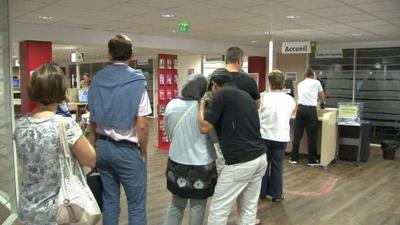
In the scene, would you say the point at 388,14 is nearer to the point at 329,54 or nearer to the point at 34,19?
the point at 329,54

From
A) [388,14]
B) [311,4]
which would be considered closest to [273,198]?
[311,4]

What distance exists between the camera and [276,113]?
389cm

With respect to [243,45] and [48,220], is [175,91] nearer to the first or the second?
[243,45]

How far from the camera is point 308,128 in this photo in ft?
20.7

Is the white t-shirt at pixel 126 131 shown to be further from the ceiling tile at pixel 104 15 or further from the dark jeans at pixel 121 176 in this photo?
the ceiling tile at pixel 104 15

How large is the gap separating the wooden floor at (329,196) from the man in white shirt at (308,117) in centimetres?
23

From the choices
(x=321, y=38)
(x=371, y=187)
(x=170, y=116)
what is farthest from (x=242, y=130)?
(x=321, y=38)

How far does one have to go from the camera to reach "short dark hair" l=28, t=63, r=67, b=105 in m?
1.73

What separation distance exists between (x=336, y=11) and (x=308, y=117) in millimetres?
1690

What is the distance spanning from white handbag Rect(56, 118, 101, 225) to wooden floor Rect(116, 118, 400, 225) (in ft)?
6.16

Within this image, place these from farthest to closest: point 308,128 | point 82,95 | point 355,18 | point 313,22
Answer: point 82,95
point 313,22
point 355,18
point 308,128

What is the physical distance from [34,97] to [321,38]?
8.80 meters

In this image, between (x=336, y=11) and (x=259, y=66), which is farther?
(x=259, y=66)

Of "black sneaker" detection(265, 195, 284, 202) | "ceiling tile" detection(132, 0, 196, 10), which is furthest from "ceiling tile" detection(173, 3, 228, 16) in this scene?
"black sneaker" detection(265, 195, 284, 202)
